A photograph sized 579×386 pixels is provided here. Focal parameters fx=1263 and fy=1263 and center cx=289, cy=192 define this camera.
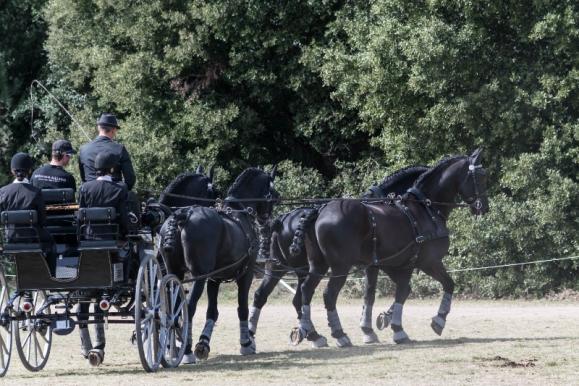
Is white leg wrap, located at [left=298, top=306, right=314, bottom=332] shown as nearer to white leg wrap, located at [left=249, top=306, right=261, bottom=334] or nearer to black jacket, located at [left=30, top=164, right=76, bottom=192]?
white leg wrap, located at [left=249, top=306, right=261, bottom=334]

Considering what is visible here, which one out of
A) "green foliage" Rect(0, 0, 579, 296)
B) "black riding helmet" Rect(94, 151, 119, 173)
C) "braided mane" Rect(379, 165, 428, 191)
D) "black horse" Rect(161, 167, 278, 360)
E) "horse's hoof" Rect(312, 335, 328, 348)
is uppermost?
"green foliage" Rect(0, 0, 579, 296)

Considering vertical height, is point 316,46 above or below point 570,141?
above

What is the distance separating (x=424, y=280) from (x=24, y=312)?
13673 mm

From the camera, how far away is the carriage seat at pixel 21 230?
12258 millimetres

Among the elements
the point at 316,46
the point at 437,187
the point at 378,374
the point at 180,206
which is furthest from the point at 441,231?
the point at 316,46

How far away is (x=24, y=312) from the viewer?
1259 cm

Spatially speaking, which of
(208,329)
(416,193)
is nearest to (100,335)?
(208,329)

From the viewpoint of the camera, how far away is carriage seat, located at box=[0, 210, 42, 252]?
1226cm

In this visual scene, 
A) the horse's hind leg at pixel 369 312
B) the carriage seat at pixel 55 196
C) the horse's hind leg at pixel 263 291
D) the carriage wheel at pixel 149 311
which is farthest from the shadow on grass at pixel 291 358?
the carriage seat at pixel 55 196

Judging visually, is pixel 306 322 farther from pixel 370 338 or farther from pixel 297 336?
pixel 370 338

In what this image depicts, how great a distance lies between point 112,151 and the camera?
12961mm

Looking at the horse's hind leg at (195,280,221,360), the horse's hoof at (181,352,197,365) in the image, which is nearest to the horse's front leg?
the horse's hind leg at (195,280,221,360)

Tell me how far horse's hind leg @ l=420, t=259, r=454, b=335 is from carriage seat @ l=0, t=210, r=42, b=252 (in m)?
5.52

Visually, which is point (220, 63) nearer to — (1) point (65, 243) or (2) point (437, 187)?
(2) point (437, 187)
